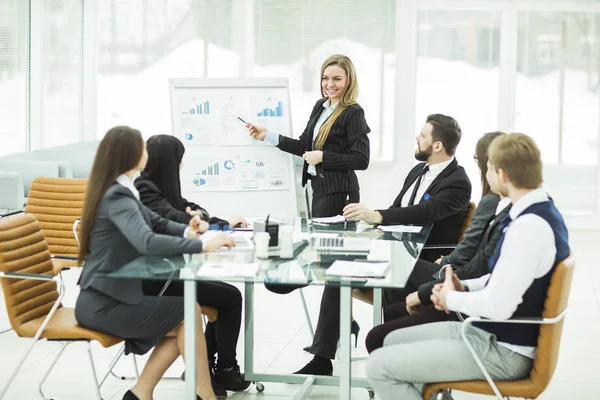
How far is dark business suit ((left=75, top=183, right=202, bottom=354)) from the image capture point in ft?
11.8

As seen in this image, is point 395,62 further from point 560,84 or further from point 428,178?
point 428,178

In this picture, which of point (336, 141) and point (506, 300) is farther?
point (336, 141)

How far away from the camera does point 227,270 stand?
11.3 feet

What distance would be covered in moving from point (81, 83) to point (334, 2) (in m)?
2.94

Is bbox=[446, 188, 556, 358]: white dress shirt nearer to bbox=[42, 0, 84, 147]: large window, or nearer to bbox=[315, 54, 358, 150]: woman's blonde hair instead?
bbox=[315, 54, 358, 150]: woman's blonde hair

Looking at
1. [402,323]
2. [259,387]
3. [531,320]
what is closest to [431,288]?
[402,323]

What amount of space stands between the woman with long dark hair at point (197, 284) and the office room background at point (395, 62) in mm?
6050

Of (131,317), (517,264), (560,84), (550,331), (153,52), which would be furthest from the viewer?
(153,52)

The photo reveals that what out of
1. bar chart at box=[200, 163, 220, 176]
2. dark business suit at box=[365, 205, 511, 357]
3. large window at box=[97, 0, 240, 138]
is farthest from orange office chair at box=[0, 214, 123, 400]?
large window at box=[97, 0, 240, 138]

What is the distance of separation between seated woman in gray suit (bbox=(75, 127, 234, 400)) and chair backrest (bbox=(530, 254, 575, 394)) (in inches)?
50.4

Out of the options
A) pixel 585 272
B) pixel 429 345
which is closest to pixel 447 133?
pixel 429 345

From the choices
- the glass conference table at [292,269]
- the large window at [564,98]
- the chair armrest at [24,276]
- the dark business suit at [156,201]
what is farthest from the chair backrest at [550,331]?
the large window at [564,98]

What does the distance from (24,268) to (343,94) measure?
2.20 meters

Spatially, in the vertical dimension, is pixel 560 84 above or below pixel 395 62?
below
